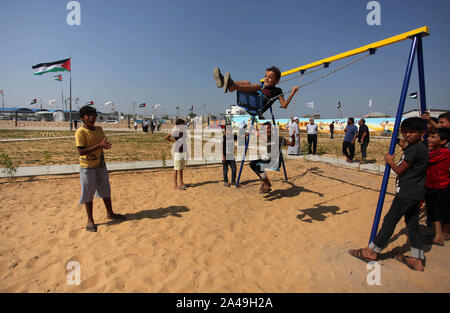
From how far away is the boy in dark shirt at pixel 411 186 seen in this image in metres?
2.52

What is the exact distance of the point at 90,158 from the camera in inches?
140

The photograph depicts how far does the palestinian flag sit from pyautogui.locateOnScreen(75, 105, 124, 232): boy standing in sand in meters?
23.0

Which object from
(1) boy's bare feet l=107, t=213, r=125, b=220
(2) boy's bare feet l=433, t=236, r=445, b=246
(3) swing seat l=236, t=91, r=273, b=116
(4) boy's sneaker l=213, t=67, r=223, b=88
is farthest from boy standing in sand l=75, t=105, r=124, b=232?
(2) boy's bare feet l=433, t=236, r=445, b=246

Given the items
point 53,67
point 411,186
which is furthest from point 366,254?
point 53,67

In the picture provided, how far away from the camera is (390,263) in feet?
9.54

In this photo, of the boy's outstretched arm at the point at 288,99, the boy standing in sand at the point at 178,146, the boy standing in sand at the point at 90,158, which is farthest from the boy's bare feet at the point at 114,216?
the boy's outstretched arm at the point at 288,99

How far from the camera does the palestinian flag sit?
792 inches

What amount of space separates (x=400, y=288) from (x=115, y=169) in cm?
756

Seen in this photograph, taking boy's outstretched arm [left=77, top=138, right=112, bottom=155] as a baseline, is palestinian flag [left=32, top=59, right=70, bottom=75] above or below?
above

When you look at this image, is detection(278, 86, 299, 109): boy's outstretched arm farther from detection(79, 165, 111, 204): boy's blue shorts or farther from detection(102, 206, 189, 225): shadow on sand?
detection(79, 165, 111, 204): boy's blue shorts

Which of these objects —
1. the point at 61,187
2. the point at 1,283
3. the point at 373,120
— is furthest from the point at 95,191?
the point at 373,120

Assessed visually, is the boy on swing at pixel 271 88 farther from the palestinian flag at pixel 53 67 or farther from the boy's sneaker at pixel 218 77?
the palestinian flag at pixel 53 67

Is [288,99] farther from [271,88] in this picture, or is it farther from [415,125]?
[415,125]
